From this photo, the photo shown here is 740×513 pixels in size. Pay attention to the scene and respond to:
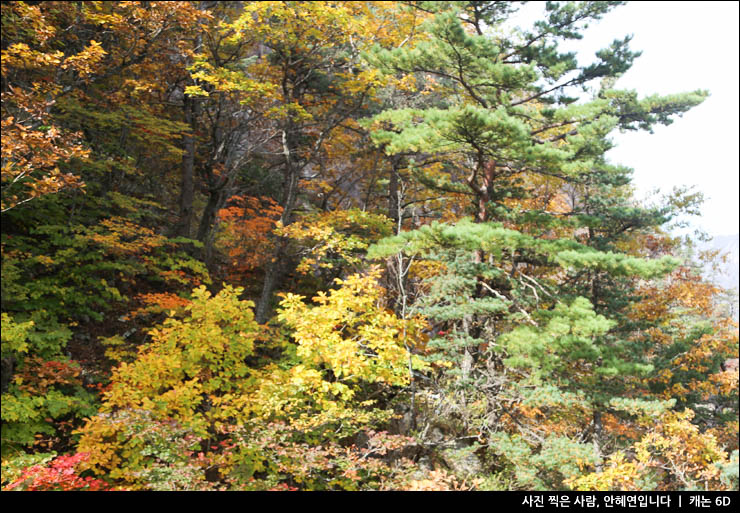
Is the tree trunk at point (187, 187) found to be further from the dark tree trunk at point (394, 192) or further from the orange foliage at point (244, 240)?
the dark tree trunk at point (394, 192)

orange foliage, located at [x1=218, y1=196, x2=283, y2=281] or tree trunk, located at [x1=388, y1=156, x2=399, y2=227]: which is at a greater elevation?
tree trunk, located at [x1=388, y1=156, x2=399, y2=227]

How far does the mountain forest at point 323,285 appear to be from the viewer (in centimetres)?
588

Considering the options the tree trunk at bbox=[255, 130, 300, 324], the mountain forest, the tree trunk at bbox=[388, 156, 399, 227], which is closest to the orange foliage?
the mountain forest

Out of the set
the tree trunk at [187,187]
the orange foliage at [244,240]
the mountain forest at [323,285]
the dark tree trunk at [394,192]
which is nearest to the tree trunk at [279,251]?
the mountain forest at [323,285]

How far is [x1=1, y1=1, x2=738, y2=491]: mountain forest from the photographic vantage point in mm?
5879

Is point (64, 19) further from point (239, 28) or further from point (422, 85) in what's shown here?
point (422, 85)

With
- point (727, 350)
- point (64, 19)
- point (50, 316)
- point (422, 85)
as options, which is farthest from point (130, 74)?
point (727, 350)

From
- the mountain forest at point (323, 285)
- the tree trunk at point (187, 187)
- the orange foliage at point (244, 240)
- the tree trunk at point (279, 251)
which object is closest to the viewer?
the mountain forest at point (323, 285)

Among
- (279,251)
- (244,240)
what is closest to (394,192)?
(279,251)

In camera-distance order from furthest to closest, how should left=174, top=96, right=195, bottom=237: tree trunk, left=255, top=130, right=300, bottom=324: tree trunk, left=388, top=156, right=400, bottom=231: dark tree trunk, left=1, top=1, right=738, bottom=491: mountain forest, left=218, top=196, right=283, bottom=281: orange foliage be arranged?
left=388, top=156, right=400, bottom=231: dark tree trunk < left=218, top=196, right=283, bottom=281: orange foliage < left=174, top=96, right=195, bottom=237: tree trunk < left=255, top=130, right=300, bottom=324: tree trunk < left=1, top=1, right=738, bottom=491: mountain forest

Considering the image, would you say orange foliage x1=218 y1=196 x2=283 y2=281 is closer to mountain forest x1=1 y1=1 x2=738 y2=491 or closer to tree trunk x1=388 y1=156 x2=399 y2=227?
mountain forest x1=1 y1=1 x2=738 y2=491

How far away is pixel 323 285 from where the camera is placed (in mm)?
10805

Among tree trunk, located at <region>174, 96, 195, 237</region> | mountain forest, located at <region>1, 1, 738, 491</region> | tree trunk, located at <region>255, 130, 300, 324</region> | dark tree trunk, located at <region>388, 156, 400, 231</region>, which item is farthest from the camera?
dark tree trunk, located at <region>388, 156, 400, 231</region>

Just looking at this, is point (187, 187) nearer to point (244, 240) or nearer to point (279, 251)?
point (244, 240)
